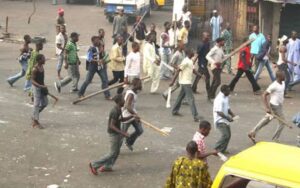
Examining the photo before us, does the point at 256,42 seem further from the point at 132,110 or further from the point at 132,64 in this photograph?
the point at 132,110

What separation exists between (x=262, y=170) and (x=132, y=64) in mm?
7629

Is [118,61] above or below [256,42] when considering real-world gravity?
below

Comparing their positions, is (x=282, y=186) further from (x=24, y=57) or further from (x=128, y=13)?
(x=128, y=13)

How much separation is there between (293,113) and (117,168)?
5.44 m

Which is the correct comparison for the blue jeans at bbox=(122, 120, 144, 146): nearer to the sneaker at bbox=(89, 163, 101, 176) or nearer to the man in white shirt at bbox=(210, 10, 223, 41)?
the sneaker at bbox=(89, 163, 101, 176)

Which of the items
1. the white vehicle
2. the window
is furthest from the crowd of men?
the white vehicle

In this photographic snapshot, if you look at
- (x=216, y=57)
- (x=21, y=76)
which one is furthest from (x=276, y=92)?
(x=21, y=76)

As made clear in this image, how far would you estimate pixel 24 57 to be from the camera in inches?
554

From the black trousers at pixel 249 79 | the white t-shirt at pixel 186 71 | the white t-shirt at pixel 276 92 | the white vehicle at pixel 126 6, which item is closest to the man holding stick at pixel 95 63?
the white t-shirt at pixel 186 71

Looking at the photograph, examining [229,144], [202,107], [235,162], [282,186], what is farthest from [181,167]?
[202,107]

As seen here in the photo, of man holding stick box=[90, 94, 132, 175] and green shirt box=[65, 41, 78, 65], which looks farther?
green shirt box=[65, 41, 78, 65]

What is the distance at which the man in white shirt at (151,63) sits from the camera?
569 inches

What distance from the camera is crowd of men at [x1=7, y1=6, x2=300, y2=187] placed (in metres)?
9.82

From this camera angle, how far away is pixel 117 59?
1373 cm
